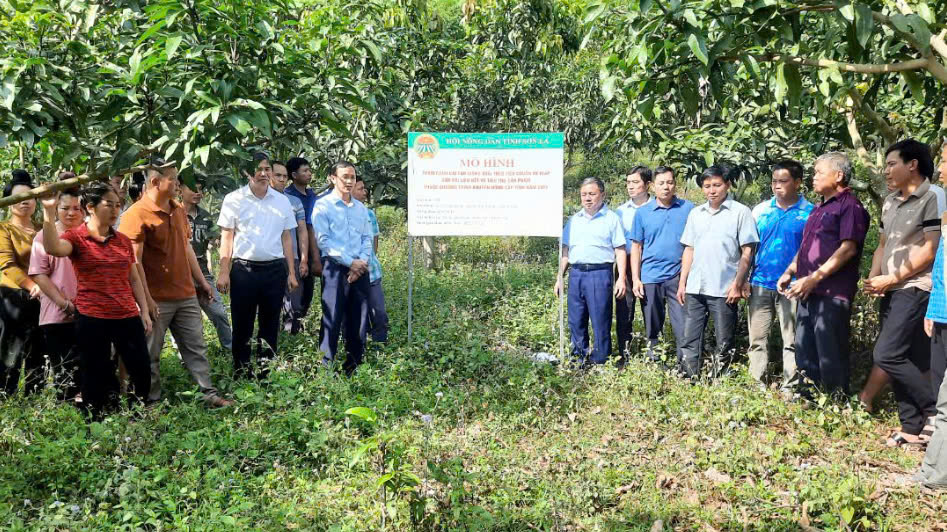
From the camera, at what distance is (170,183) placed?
5059mm

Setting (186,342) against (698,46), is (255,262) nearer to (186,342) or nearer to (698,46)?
(186,342)

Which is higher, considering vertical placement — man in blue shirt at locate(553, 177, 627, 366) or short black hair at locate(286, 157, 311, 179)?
short black hair at locate(286, 157, 311, 179)

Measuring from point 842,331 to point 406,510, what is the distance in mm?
3148

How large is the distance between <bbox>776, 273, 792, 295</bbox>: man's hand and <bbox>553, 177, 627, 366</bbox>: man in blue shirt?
1.33 metres

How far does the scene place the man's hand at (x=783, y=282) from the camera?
5.35m

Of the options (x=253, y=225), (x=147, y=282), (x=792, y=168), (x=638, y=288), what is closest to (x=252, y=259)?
(x=253, y=225)

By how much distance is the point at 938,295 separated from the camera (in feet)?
13.4

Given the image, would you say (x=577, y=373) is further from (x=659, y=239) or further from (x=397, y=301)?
(x=397, y=301)

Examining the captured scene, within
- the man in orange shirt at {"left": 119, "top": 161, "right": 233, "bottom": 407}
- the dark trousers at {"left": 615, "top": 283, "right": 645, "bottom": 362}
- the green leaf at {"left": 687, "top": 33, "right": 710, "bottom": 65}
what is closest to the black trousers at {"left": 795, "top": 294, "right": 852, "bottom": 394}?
the dark trousers at {"left": 615, "top": 283, "right": 645, "bottom": 362}

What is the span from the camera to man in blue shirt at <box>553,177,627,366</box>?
6332mm

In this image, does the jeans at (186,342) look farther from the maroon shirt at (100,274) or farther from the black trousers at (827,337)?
the black trousers at (827,337)

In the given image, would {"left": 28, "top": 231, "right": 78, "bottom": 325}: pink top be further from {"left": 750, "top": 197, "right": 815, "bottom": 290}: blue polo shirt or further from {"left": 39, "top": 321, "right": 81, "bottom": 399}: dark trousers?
{"left": 750, "top": 197, "right": 815, "bottom": 290}: blue polo shirt

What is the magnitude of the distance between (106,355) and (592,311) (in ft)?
12.0

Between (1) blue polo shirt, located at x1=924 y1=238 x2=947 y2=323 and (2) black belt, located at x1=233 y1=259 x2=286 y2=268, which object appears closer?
(1) blue polo shirt, located at x1=924 y1=238 x2=947 y2=323
